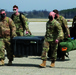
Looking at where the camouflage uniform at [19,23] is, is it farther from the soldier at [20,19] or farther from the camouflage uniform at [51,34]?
the camouflage uniform at [51,34]

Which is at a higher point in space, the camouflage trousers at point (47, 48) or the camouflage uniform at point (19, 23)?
the camouflage uniform at point (19, 23)


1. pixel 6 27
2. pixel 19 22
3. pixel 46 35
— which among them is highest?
pixel 6 27

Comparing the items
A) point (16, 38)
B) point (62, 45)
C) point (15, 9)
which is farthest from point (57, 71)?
point (15, 9)

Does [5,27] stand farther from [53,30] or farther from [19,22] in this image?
[19,22]

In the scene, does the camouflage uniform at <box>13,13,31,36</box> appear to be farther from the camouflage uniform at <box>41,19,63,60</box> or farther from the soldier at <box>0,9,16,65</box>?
the camouflage uniform at <box>41,19,63,60</box>

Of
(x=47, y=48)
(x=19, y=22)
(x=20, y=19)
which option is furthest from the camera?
(x=19, y=22)

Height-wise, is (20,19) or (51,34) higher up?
(20,19)

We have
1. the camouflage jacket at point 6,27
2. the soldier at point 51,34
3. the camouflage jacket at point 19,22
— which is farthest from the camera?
the camouflage jacket at point 19,22

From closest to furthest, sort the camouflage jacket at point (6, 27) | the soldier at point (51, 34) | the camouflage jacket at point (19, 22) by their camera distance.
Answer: the soldier at point (51, 34)
the camouflage jacket at point (6, 27)
the camouflage jacket at point (19, 22)

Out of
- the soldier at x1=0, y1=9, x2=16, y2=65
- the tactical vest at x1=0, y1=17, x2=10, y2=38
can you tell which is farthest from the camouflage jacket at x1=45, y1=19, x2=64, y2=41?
the tactical vest at x1=0, y1=17, x2=10, y2=38

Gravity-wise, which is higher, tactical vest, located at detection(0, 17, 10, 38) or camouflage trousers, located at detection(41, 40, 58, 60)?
tactical vest, located at detection(0, 17, 10, 38)

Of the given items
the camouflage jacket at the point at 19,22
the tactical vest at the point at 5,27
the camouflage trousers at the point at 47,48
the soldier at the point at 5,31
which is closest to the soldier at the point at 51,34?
the camouflage trousers at the point at 47,48

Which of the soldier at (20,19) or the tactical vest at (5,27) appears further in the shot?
the soldier at (20,19)

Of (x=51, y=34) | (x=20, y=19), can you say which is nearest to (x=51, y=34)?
(x=51, y=34)
